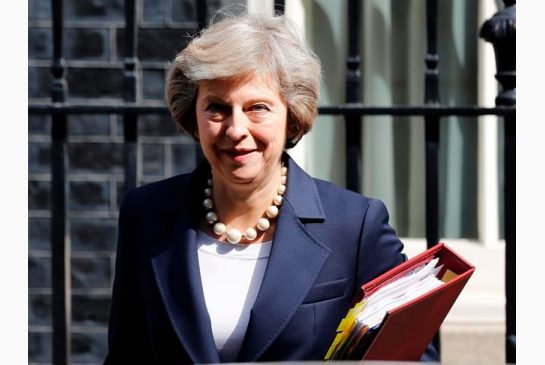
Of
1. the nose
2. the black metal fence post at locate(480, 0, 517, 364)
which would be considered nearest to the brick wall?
the black metal fence post at locate(480, 0, 517, 364)

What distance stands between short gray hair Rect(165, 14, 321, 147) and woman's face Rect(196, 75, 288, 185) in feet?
0.09

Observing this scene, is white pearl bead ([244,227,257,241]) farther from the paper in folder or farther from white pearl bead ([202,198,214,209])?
the paper in folder

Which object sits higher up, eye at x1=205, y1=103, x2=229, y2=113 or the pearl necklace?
eye at x1=205, y1=103, x2=229, y2=113

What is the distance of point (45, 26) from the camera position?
5145 millimetres

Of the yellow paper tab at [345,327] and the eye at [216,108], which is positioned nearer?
the yellow paper tab at [345,327]

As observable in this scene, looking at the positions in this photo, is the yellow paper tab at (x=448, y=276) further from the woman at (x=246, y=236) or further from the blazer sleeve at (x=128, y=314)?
the blazer sleeve at (x=128, y=314)

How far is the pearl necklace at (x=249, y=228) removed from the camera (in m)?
2.86

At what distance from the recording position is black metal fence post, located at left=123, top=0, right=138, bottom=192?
11.7ft

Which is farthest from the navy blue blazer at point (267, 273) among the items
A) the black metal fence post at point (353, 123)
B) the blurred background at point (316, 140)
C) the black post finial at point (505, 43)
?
the blurred background at point (316, 140)

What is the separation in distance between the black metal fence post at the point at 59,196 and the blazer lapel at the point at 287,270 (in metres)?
0.94

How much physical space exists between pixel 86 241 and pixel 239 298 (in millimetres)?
2427

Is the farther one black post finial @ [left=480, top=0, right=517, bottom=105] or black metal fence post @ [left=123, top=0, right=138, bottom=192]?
black metal fence post @ [left=123, top=0, right=138, bottom=192]
